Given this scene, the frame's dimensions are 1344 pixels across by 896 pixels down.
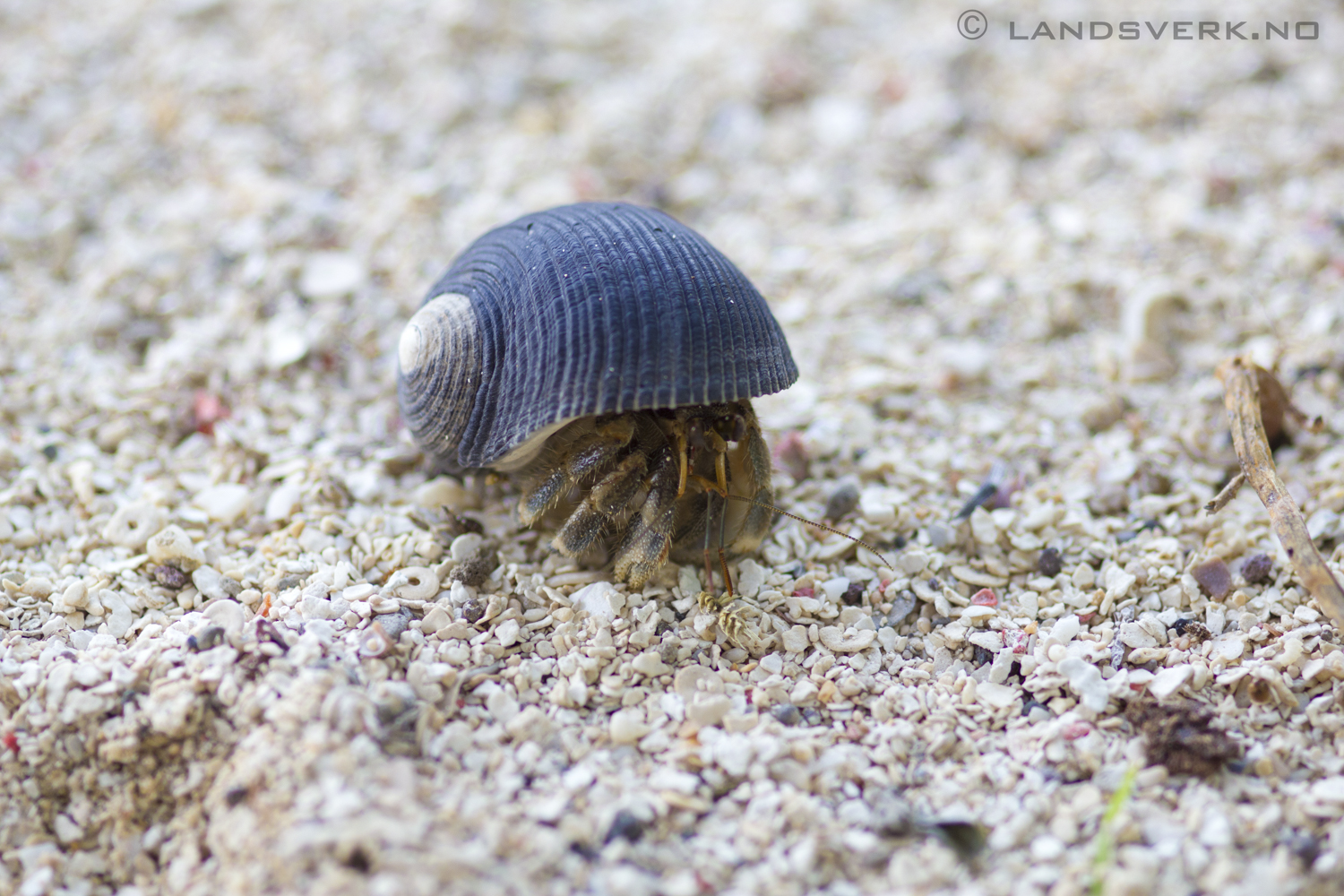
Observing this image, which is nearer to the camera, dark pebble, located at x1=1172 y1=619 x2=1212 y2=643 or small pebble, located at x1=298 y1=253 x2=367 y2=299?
dark pebble, located at x1=1172 y1=619 x2=1212 y2=643

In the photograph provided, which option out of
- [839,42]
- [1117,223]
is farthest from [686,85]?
[1117,223]

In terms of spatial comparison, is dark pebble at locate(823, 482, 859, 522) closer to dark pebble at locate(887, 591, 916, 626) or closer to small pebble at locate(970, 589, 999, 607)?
dark pebble at locate(887, 591, 916, 626)

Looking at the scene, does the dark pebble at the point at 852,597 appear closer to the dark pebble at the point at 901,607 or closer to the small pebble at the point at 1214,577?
the dark pebble at the point at 901,607

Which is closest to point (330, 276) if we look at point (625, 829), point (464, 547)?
point (464, 547)

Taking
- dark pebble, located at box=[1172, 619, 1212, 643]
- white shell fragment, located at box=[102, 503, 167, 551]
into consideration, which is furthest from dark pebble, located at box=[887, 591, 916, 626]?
white shell fragment, located at box=[102, 503, 167, 551]

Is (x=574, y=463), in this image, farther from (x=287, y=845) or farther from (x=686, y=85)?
(x=686, y=85)
